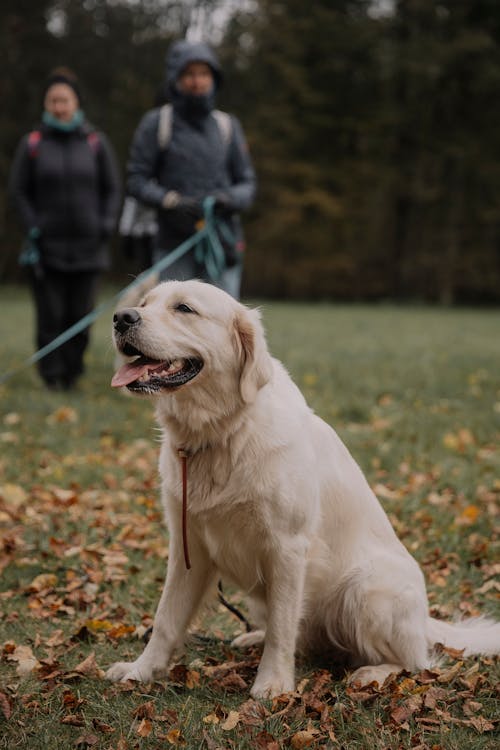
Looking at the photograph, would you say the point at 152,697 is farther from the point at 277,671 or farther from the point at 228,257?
the point at 228,257

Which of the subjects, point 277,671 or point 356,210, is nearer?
point 277,671

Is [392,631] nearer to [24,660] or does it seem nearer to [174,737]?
[174,737]

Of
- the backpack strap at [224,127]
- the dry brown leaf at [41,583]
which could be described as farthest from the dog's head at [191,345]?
the backpack strap at [224,127]

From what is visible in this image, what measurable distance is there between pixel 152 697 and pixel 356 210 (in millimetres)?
28751

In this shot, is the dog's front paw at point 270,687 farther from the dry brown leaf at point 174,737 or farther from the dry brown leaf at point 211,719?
the dry brown leaf at point 174,737

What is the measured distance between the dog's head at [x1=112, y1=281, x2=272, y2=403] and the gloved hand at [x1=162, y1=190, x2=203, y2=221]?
3009mm

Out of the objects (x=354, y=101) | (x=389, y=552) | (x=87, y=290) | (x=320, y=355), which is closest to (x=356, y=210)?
(x=354, y=101)

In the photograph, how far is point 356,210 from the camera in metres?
30.2

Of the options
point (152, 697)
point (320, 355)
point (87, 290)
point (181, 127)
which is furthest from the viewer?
point (320, 355)

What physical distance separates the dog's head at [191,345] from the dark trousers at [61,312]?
5192mm

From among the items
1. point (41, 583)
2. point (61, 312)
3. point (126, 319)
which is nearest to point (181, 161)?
point (61, 312)

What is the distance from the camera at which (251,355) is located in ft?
8.92

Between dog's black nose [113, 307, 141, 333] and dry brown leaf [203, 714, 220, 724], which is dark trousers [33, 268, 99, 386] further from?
dry brown leaf [203, 714, 220, 724]

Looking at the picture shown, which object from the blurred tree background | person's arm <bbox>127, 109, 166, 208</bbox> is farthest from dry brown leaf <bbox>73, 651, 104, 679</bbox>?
the blurred tree background
